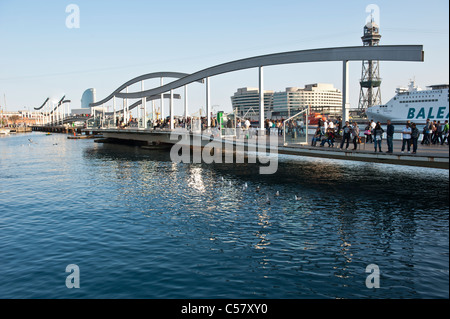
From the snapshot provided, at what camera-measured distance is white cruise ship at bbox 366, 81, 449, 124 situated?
73062 millimetres

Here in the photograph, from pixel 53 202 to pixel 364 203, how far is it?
19.7 metres

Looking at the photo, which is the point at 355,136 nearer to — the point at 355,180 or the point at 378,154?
the point at 378,154

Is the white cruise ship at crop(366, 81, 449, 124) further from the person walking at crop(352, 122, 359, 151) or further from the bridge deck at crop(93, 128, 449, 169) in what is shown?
the person walking at crop(352, 122, 359, 151)

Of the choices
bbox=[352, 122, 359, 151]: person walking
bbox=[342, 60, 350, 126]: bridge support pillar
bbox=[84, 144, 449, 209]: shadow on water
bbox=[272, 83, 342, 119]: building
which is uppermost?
bbox=[272, 83, 342, 119]: building

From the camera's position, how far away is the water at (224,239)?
11328 mm

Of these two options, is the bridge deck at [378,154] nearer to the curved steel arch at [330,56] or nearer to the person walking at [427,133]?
the person walking at [427,133]

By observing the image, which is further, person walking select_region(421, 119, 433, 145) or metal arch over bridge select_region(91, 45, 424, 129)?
person walking select_region(421, 119, 433, 145)

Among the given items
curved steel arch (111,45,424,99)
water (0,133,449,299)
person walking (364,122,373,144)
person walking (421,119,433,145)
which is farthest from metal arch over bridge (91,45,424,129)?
water (0,133,449,299)

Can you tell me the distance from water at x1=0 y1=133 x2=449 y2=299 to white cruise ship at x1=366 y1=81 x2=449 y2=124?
167ft

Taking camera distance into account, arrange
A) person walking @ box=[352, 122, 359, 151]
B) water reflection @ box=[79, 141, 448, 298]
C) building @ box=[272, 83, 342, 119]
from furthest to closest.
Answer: building @ box=[272, 83, 342, 119]
person walking @ box=[352, 122, 359, 151]
water reflection @ box=[79, 141, 448, 298]

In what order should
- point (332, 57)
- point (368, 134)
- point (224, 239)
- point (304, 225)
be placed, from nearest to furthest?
point (224, 239) < point (304, 225) < point (332, 57) < point (368, 134)

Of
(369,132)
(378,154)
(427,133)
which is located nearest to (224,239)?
(378,154)

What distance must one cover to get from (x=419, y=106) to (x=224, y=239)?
73.4m

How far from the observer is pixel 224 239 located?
51.5 feet
